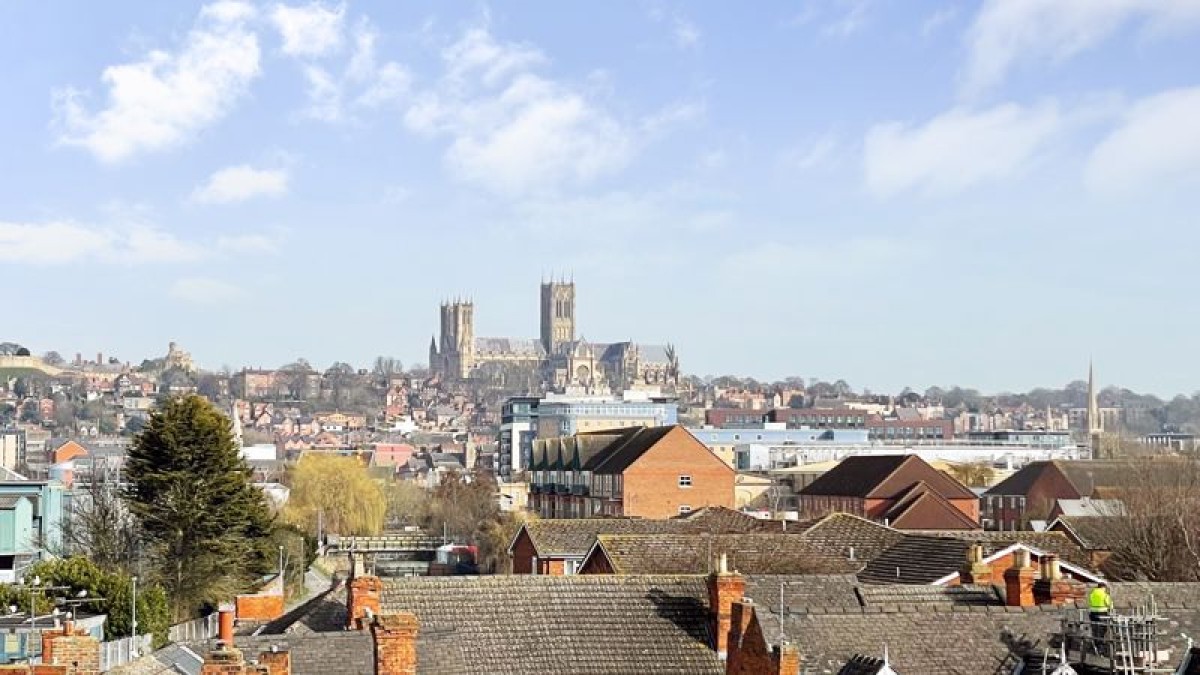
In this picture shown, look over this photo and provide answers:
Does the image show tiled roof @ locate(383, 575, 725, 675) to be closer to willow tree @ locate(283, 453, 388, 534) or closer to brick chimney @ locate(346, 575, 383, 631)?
brick chimney @ locate(346, 575, 383, 631)

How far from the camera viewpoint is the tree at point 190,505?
58781 millimetres

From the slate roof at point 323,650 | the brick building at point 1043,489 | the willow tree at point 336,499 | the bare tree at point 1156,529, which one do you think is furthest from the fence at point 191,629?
the willow tree at point 336,499

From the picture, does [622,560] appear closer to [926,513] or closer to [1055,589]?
[1055,589]

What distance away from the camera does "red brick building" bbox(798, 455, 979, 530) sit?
8250 cm

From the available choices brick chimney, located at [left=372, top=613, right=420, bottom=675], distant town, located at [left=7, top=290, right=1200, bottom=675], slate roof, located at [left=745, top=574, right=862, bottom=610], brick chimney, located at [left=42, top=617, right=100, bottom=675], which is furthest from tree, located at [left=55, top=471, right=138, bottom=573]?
brick chimney, located at [left=372, top=613, right=420, bottom=675]

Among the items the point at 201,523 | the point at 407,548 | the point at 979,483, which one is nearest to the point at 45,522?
the point at 201,523

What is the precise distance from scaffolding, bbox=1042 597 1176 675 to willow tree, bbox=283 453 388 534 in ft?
320

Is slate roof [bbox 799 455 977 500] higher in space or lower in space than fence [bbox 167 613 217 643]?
higher

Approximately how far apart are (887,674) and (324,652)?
8109 mm

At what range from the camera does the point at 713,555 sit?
38.4 metres

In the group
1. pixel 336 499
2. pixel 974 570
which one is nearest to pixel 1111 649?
pixel 974 570

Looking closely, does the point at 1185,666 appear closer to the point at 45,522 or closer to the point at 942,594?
the point at 942,594

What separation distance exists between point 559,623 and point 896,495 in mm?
66743

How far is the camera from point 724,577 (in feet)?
82.4
